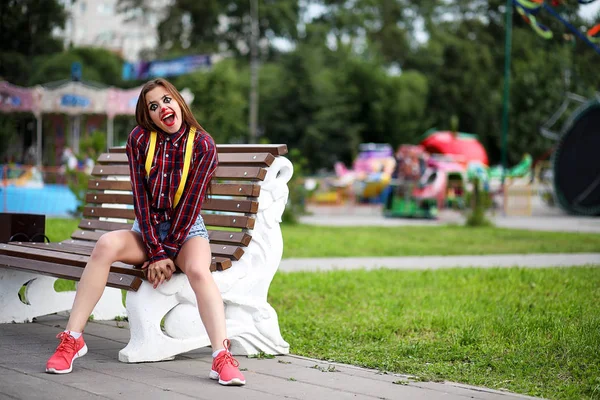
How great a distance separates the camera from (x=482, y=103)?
198 feet

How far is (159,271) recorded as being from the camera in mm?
5258

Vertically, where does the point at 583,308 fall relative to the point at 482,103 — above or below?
below

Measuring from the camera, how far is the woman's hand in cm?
525

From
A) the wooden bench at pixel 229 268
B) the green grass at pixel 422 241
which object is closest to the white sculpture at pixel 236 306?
the wooden bench at pixel 229 268

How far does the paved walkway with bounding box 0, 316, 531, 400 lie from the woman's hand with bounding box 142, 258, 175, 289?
477mm

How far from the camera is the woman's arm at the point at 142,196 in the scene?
5285 mm

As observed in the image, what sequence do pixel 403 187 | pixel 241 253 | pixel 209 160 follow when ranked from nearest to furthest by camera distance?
pixel 209 160 → pixel 241 253 → pixel 403 187

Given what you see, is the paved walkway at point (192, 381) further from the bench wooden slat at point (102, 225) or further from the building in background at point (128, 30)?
the building in background at point (128, 30)

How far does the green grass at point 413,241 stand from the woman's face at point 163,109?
7632mm

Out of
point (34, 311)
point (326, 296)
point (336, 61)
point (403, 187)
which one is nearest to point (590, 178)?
point (403, 187)

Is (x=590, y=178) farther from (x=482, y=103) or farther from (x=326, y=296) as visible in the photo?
(x=482, y=103)

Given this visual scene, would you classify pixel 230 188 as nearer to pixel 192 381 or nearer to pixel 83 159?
pixel 192 381

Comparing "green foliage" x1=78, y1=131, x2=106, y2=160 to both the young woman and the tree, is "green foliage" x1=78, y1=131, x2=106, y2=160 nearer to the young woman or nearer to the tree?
the tree

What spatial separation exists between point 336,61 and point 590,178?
29.1 m
